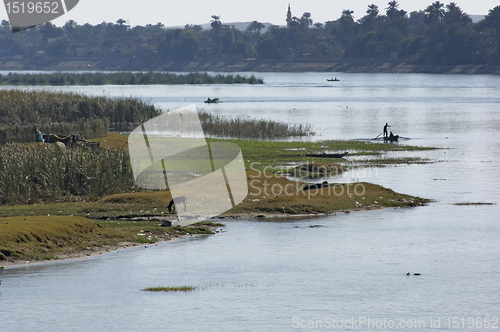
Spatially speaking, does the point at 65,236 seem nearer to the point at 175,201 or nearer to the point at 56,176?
the point at 175,201

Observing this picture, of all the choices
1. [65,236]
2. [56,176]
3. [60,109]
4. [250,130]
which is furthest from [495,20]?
[65,236]

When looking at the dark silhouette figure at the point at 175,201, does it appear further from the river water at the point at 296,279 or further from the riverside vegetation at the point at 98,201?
the river water at the point at 296,279

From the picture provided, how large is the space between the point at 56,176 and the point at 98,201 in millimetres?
2407

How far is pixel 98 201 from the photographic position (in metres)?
24.6

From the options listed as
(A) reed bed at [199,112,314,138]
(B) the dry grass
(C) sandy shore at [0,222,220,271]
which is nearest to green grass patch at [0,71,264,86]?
(A) reed bed at [199,112,314,138]

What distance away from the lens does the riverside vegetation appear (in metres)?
19.0

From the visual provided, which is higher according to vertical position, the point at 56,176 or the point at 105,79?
the point at 105,79

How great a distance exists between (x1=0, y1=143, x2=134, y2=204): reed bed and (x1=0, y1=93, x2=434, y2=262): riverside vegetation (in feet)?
0.12

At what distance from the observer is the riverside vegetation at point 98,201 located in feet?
62.2

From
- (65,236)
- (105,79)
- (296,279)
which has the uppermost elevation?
(105,79)

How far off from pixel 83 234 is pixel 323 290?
25.2 ft

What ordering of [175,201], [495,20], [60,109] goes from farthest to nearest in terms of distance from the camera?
[495,20] → [60,109] → [175,201]

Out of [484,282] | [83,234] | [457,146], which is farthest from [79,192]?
[457,146]

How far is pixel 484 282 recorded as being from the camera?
1645cm
